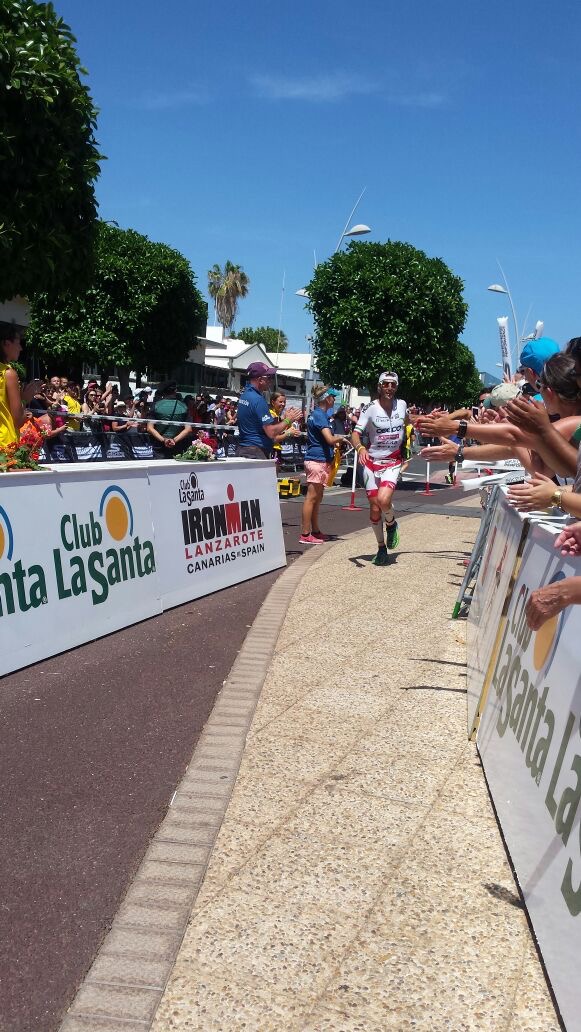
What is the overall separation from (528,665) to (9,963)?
6.81 ft

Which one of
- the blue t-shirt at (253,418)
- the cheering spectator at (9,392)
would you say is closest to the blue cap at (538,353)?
the cheering spectator at (9,392)

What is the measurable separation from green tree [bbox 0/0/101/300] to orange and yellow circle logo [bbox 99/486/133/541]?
775 cm

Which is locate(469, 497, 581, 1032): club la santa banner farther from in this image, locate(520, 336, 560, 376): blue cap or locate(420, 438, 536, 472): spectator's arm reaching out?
locate(520, 336, 560, 376): blue cap

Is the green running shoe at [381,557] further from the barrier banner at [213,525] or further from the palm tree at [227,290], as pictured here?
the palm tree at [227,290]

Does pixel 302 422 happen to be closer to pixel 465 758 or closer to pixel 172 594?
pixel 172 594

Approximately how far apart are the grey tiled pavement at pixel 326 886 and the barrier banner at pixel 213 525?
2372 mm

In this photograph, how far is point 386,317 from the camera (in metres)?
33.2

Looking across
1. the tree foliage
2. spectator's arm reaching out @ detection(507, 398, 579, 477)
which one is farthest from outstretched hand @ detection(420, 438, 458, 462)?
the tree foliage

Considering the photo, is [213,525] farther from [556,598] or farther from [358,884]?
[556,598]

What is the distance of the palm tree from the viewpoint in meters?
112

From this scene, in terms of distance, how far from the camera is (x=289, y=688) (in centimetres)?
583

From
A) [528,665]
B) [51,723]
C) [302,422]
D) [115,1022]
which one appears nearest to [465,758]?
[528,665]

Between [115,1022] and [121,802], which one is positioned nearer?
[115,1022]

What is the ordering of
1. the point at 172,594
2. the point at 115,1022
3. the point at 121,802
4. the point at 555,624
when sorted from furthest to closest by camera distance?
the point at 172,594
the point at 121,802
the point at 555,624
the point at 115,1022
